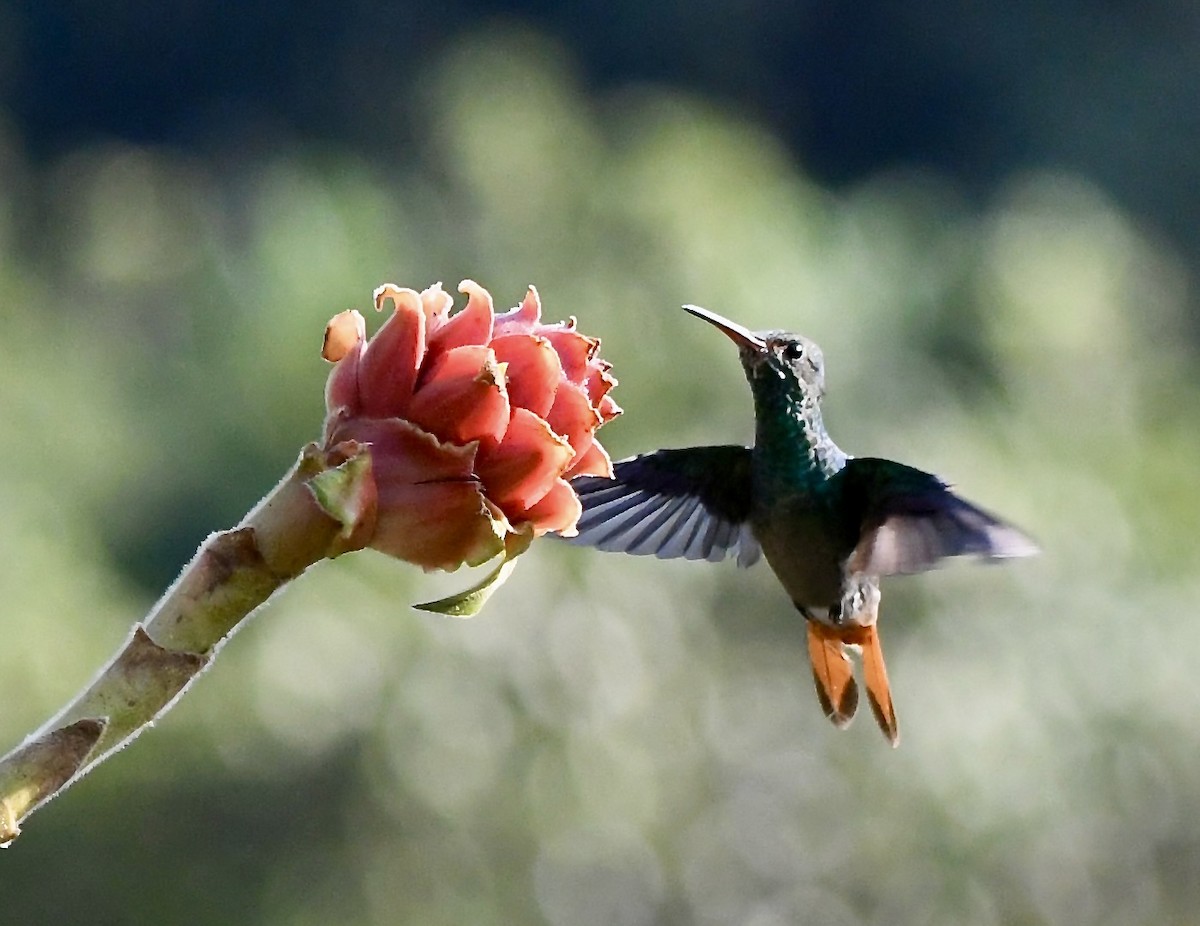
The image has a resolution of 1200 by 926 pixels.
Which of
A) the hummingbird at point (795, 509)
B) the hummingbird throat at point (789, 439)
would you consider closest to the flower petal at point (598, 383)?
the hummingbird at point (795, 509)

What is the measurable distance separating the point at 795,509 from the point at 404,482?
5.22ft

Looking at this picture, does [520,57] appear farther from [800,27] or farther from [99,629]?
[800,27]

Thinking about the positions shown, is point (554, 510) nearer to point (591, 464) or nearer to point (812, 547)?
point (591, 464)

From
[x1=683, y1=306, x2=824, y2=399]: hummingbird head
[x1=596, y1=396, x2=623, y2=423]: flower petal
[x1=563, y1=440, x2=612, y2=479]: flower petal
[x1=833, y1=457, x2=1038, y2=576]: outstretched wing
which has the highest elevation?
[x1=596, y1=396, x2=623, y2=423]: flower petal

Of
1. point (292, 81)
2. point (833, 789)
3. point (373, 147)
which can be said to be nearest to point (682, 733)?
point (833, 789)

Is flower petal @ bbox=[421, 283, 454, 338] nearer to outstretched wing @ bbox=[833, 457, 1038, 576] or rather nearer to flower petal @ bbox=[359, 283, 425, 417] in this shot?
flower petal @ bbox=[359, 283, 425, 417]

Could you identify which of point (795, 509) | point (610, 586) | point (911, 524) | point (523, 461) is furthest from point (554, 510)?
point (610, 586)

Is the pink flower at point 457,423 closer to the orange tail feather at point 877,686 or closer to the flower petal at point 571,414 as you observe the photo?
the flower petal at point 571,414

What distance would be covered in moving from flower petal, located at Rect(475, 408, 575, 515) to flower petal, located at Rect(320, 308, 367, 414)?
106 mm

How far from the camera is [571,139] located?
7973 mm

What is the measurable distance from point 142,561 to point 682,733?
2740mm

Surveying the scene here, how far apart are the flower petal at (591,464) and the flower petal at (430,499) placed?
0.08 m

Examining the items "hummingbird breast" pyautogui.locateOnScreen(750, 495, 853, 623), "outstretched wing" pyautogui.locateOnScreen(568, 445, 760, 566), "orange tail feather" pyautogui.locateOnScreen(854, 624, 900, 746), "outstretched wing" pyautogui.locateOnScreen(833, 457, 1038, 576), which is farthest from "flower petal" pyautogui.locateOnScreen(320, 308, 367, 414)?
"orange tail feather" pyautogui.locateOnScreen(854, 624, 900, 746)

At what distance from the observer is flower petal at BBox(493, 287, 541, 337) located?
1373 mm
